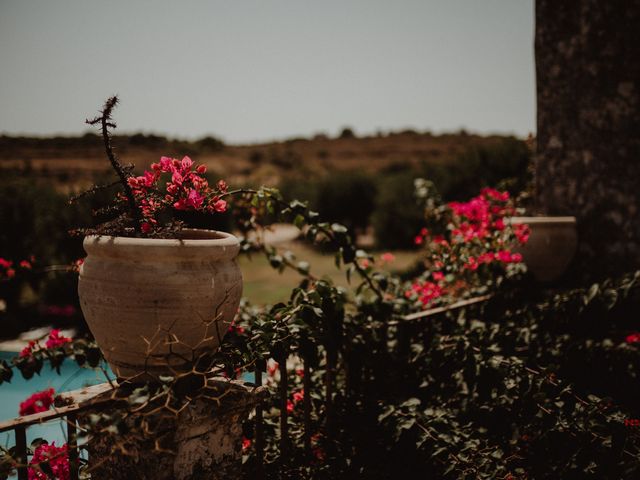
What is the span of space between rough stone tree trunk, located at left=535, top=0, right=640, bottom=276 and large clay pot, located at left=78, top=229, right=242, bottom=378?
3.81m

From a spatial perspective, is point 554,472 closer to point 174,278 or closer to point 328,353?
point 328,353

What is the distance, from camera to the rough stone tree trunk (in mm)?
4359

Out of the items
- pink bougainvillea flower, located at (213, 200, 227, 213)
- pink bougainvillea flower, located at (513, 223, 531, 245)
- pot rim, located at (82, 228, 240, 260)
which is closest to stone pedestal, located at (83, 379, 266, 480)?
pot rim, located at (82, 228, 240, 260)

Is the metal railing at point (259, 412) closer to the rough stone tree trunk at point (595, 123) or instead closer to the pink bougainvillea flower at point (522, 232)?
the pink bougainvillea flower at point (522, 232)

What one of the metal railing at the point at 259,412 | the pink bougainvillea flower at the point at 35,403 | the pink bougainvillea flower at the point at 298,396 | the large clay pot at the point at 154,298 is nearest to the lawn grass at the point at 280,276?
the pink bougainvillea flower at the point at 298,396

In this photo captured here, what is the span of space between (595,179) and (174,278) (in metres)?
4.06

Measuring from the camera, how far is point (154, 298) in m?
1.70

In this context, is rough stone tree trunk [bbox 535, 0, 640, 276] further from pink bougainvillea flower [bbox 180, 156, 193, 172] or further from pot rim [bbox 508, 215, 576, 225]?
pink bougainvillea flower [bbox 180, 156, 193, 172]

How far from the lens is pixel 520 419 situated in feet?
9.43

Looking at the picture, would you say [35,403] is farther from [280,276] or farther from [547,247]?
[280,276]

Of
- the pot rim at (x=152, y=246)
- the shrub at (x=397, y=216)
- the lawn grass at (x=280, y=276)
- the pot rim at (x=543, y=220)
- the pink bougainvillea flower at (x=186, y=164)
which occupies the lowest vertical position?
the lawn grass at (x=280, y=276)

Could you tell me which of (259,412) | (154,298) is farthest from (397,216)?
(154,298)

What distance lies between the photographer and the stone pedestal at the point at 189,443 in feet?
5.80

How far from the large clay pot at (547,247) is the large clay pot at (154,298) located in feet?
10.6
